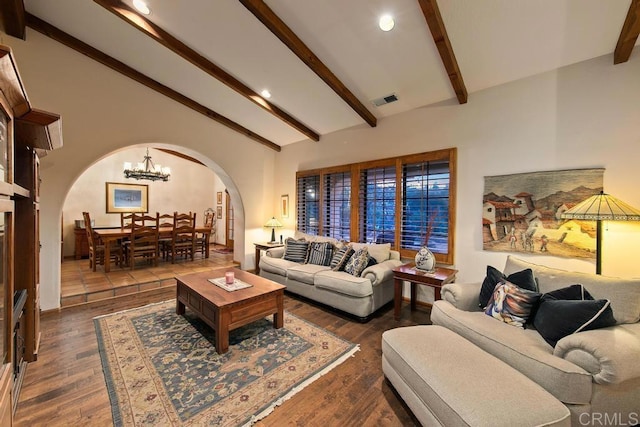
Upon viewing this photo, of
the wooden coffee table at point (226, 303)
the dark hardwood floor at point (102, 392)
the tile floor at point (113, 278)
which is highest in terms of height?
the wooden coffee table at point (226, 303)

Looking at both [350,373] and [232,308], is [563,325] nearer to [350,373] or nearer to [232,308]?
[350,373]

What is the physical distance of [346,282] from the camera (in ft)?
10.5

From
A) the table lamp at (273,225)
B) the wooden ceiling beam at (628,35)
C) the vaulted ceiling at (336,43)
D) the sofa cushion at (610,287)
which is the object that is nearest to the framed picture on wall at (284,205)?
the table lamp at (273,225)

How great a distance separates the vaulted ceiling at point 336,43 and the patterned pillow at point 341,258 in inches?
81.5

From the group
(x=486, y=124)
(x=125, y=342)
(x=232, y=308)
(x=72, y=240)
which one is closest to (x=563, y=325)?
(x=486, y=124)

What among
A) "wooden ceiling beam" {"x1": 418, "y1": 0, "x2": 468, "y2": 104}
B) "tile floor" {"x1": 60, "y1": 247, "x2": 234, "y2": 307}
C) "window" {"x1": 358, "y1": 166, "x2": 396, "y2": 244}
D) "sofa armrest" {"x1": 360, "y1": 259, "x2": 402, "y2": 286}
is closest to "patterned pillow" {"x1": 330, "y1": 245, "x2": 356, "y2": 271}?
"sofa armrest" {"x1": 360, "y1": 259, "x2": 402, "y2": 286}

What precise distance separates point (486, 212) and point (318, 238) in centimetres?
259

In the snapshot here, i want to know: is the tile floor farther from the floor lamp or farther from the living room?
the floor lamp

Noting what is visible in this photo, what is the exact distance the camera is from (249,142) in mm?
5488

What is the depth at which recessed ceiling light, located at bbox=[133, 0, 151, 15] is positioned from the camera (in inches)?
107

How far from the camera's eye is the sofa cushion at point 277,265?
13.3ft

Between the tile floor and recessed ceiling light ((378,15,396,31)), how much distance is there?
465cm

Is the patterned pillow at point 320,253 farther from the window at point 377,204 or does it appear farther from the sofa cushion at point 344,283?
the window at point 377,204

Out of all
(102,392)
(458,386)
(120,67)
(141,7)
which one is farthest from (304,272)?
(120,67)
